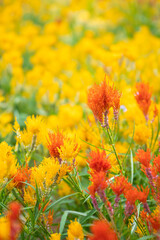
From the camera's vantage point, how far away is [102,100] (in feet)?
2.96

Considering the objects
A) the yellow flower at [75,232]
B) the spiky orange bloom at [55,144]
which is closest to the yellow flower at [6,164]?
the spiky orange bloom at [55,144]

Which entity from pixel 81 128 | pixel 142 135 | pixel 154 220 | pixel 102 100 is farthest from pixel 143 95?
pixel 154 220

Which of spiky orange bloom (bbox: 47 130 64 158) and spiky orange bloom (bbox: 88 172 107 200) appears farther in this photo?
spiky orange bloom (bbox: 47 130 64 158)

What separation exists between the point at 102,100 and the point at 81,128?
1.53ft

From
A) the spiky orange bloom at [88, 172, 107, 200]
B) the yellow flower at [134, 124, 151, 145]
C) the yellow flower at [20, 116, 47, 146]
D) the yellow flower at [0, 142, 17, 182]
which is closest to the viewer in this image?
the spiky orange bloom at [88, 172, 107, 200]

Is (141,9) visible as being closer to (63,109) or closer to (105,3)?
(105,3)

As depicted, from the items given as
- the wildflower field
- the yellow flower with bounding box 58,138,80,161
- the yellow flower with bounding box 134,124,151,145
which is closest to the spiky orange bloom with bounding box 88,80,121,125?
the wildflower field

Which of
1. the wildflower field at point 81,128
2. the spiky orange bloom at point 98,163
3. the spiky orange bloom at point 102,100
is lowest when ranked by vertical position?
the wildflower field at point 81,128

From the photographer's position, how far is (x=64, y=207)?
1.41 meters

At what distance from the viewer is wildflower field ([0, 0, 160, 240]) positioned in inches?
33.3

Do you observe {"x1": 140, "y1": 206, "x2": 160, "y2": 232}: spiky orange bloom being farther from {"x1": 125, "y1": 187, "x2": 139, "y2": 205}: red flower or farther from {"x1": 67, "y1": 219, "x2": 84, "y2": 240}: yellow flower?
{"x1": 67, "y1": 219, "x2": 84, "y2": 240}: yellow flower

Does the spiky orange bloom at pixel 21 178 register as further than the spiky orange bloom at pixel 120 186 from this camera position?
Yes

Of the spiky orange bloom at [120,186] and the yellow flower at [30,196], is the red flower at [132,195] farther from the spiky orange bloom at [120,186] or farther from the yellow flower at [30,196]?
the yellow flower at [30,196]

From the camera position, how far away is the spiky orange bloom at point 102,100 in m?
0.90
